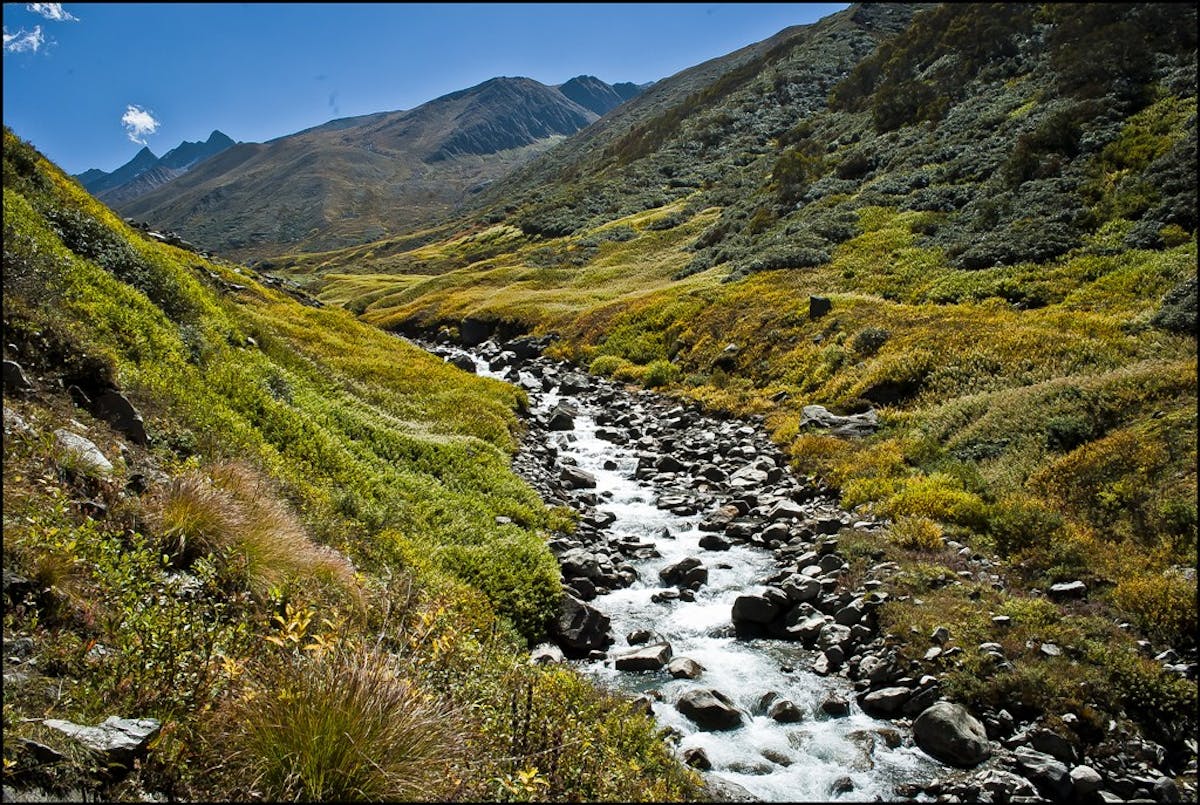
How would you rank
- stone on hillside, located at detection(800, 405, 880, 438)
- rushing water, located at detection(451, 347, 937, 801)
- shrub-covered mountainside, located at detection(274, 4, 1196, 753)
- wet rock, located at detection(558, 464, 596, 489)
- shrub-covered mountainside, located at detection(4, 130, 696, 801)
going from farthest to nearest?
wet rock, located at detection(558, 464, 596, 489) → stone on hillside, located at detection(800, 405, 880, 438) → shrub-covered mountainside, located at detection(274, 4, 1196, 753) → rushing water, located at detection(451, 347, 937, 801) → shrub-covered mountainside, located at detection(4, 130, 696, 801)

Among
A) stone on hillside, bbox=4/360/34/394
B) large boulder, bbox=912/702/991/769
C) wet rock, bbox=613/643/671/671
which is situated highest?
stone on hillside, bbox=4/360/34/394

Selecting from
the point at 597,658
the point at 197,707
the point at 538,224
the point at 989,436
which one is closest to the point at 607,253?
the point at 538,224

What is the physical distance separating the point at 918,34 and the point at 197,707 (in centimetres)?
7365

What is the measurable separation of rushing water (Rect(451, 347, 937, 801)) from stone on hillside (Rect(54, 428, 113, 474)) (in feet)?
22.4

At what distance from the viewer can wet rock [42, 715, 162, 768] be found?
13.6 ft

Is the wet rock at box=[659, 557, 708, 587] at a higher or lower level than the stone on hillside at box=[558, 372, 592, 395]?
lower

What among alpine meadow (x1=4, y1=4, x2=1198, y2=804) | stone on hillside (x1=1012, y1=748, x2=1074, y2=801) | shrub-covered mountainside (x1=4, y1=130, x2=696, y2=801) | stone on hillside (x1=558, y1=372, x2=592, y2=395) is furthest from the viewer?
stone on hillside (x1=558, y1=372, x2=592, y2=395)

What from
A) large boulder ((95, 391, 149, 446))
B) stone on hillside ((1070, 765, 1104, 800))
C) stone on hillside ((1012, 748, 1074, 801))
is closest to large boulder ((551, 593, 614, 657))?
stone on hillside ((1012, 748, 1074, 801))

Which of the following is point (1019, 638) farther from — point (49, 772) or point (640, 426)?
point (640, 426)

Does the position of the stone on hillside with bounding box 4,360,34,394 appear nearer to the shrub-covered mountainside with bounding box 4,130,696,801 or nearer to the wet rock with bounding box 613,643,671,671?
the shrub-covered mountainside with bounding box 4,130,696,801

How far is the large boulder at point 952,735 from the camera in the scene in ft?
25.9

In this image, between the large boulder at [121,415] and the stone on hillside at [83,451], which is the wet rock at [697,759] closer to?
the stone on hillside at [83,451]

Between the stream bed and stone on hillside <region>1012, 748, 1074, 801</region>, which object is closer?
stone on hillside <region>1012, 748, 1074, 801</region>

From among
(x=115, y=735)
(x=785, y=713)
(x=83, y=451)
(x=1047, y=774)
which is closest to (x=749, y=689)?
(x=785, y=713)
